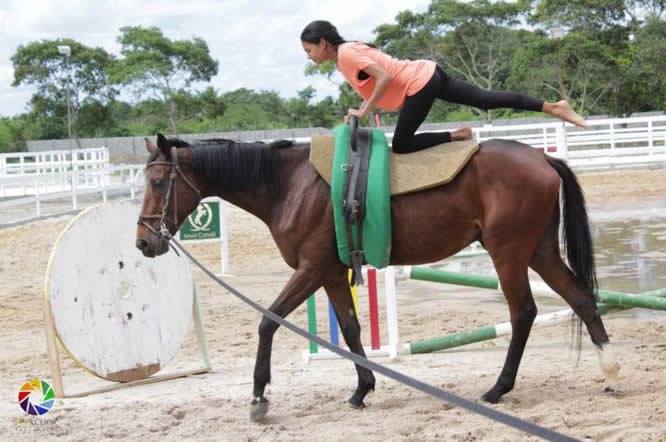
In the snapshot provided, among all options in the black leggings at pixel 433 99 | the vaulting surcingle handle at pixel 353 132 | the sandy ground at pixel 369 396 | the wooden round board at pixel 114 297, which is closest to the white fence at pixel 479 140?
the sandy ground at pixel 369 396

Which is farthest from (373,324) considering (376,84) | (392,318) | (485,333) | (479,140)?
(479,140)

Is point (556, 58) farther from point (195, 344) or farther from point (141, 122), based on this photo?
point (195, 344)

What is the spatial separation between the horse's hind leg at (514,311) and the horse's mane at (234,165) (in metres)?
1.40

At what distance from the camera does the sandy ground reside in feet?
12.3

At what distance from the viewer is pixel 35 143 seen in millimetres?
46875

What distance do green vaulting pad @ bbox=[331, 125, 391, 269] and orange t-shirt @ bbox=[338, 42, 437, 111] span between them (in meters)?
0.32

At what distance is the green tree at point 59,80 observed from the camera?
48.2m

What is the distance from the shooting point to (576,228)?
442cm

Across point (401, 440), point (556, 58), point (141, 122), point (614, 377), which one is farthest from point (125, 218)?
point (141, 122)

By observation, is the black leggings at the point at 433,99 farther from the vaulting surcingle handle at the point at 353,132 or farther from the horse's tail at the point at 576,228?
the horse's tail at the point at 576,228

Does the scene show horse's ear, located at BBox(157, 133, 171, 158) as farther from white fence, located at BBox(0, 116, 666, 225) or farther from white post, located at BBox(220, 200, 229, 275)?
white fence, located at BBox(0, 116, 666, 225)

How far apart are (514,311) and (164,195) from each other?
2088 mm

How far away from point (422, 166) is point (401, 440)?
1.53 meters

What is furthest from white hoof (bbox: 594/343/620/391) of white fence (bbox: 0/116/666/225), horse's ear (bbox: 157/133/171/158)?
white fence (bbox: 0/116/666/225)
